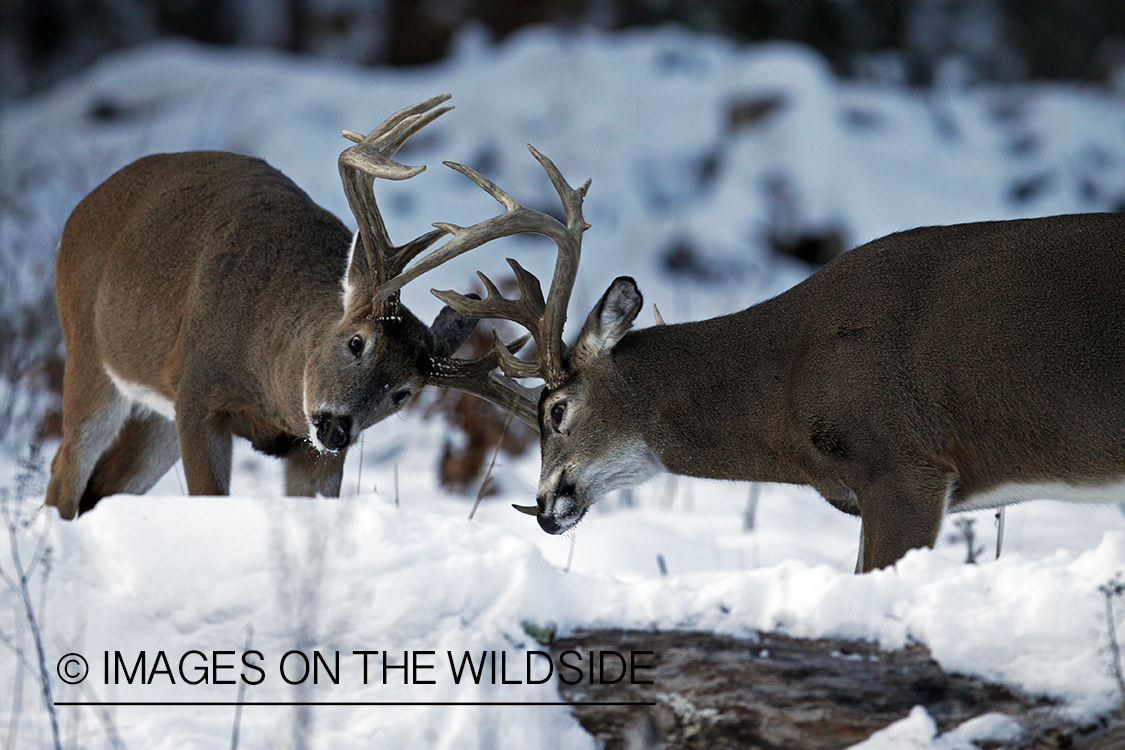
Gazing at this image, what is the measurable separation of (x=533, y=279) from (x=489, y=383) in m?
0.48

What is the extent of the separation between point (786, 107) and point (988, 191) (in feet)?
8.46

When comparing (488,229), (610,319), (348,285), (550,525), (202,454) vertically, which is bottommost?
(550,525)

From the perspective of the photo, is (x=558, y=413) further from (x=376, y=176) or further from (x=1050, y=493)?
(x=1050, y=493)

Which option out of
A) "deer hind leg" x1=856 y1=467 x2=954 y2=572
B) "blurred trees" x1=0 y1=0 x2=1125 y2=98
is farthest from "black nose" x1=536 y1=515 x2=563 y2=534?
"blurred trees" x1=0 y1=0 x2=1125 y2=98

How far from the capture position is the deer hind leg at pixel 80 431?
5934 millimetres

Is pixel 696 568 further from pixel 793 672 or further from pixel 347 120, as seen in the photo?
pixel 347 120

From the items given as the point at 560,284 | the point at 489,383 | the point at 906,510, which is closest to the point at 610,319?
the point at 560,284

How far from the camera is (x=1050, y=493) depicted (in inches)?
176

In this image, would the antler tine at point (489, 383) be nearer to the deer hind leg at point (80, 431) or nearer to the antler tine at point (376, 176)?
the antler tine at point (376, 176)

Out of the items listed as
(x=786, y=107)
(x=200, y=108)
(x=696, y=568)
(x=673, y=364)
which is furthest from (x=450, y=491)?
(x=200, y=108)

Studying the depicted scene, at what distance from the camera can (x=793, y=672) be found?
10.9ft

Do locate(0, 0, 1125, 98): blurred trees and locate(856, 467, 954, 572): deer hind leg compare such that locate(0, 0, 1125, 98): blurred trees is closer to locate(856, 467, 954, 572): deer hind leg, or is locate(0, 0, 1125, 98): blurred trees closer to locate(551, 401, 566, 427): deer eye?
locate(551, 401, 566, 427): deer eye

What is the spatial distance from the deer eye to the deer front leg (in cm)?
148

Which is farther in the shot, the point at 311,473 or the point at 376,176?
the point at 311,473
